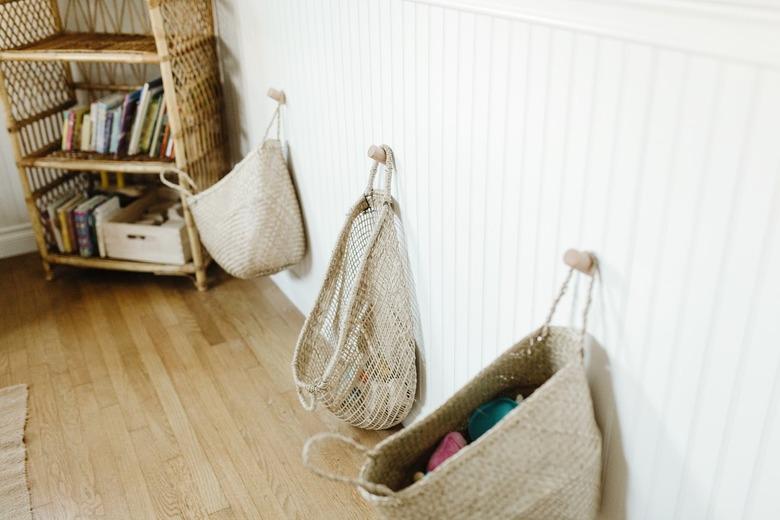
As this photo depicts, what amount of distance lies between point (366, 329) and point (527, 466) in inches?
25.2

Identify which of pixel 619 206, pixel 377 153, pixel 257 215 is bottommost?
pixel 257 215

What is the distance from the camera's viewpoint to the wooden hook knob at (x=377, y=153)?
1628mm

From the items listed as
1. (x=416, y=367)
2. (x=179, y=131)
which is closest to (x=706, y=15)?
(x=416, y=367)

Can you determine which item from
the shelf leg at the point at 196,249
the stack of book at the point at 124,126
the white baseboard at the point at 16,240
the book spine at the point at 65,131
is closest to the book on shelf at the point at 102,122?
the stack of book at the point at 124,126

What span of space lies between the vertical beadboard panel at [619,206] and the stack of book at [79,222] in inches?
60.5

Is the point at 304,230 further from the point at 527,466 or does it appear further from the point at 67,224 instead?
the point at 527,466

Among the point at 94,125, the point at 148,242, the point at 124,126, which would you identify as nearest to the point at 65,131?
the point at 94,125

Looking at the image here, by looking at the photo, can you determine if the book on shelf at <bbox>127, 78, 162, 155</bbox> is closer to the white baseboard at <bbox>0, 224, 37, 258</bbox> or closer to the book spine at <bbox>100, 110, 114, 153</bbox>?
the book spine at <bbox>100, 110, 114, 153</bbox>

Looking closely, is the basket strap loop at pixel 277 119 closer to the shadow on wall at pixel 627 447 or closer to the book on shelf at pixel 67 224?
the book on shelf at pixel 67 224

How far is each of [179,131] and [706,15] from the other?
194 centimetres

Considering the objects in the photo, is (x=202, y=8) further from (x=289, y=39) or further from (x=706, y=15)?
(x=706, y=15)

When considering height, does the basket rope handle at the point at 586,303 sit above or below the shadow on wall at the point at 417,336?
above

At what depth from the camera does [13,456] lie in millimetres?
1856

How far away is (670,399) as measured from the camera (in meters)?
1.02
